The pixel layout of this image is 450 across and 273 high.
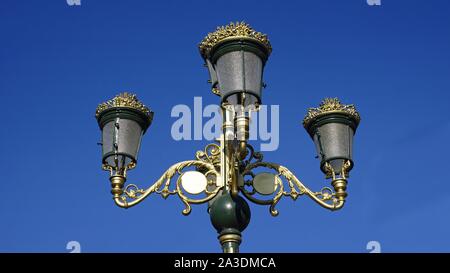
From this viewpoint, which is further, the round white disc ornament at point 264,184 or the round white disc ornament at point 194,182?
the round white disc ornament at point 264,184

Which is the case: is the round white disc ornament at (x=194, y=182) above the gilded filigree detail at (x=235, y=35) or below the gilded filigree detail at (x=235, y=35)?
below

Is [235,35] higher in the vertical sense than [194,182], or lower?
higher

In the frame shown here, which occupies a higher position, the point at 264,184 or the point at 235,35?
the point at 235,35

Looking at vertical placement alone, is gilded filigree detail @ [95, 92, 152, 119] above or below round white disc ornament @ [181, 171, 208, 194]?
above

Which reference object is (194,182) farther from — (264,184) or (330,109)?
(330,109)

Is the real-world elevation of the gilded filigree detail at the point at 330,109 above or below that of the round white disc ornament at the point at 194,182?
above

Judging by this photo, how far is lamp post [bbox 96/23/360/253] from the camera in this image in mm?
12742

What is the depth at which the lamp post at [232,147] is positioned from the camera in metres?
12.7

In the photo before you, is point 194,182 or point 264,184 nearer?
point 194,182

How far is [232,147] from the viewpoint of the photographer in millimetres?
12820

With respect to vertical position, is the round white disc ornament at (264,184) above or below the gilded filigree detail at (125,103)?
below

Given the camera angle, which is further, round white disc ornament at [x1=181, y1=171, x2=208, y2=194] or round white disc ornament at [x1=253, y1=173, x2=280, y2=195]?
round white disc ornament at [x1=253, y1=173, x2=280, y2=195]
